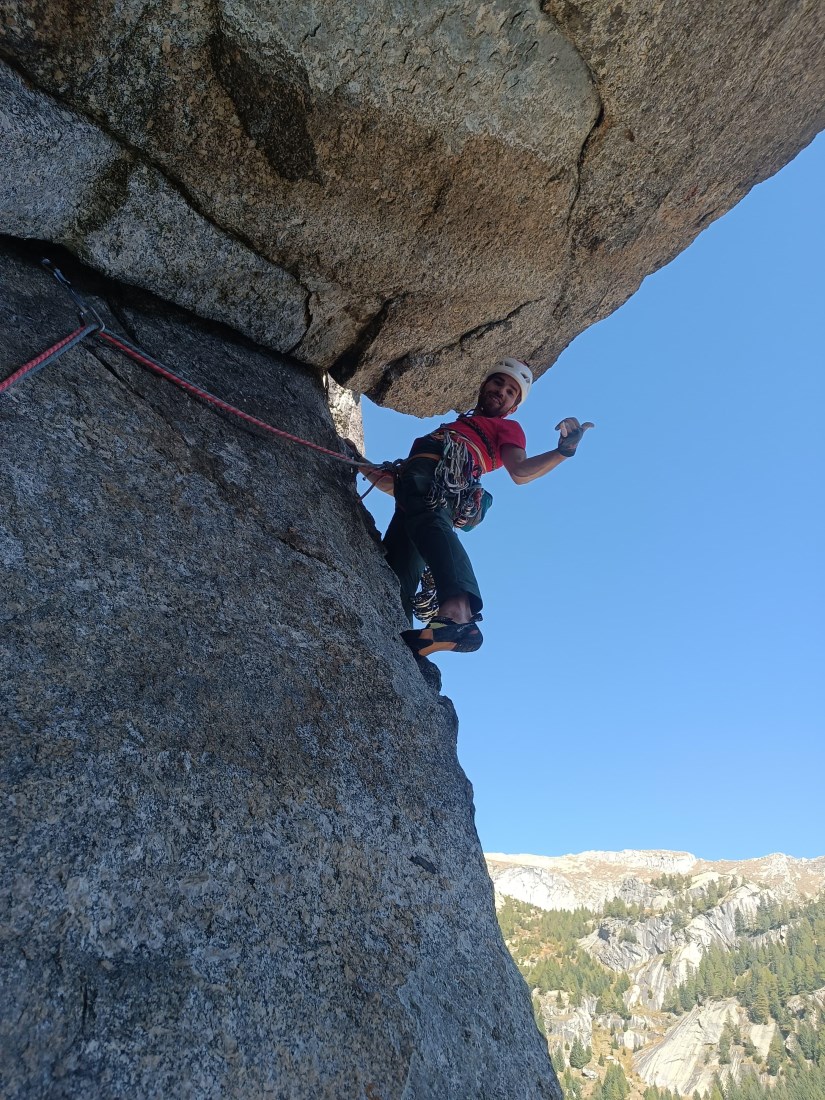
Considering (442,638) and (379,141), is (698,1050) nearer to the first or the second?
(442,638)

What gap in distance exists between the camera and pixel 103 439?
3031mm

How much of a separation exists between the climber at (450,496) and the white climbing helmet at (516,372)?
38 cm

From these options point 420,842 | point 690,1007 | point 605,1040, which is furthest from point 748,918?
point 420,842

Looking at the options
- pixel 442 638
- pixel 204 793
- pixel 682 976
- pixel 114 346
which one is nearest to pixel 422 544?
pixel 442 638

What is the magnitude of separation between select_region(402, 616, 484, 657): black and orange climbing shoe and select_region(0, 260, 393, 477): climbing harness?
4.03 ft

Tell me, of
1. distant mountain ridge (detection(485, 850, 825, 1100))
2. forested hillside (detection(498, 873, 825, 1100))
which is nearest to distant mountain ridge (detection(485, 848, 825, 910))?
distant mountain ridge (detection(485, 850, 825, 1100))

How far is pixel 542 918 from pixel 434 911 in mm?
135800

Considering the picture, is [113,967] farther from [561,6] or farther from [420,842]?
[561,6]

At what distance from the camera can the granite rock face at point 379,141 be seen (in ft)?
10.8

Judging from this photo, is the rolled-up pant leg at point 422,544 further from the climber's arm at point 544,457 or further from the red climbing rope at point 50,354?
the red climbing rope at point 50,354

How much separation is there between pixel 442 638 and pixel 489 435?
5.43 ft

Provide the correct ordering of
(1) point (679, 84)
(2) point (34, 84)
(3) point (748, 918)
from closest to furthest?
(2) point (34, 84), (1) point (679, 84), (3) point (748, 918)

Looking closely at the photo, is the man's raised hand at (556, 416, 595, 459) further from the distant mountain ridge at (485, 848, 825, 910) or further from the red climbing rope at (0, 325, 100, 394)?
the distant mountain ridge at (485, 848, 825, 910)

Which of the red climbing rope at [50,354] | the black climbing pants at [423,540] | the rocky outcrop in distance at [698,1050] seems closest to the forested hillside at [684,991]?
the rocky outcrop in distance at [698,1050]
